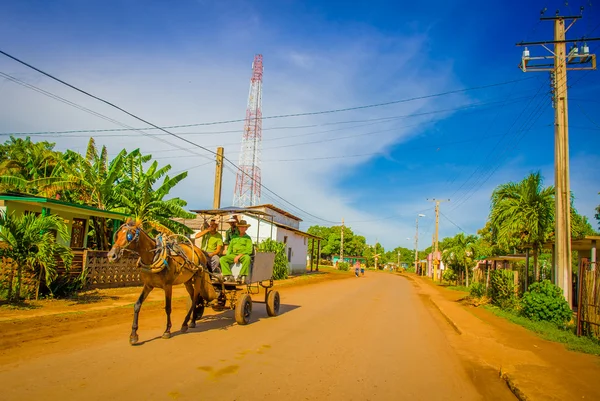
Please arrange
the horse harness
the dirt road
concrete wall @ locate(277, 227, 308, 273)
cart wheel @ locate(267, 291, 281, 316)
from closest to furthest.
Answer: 1. the dirt road
2. the horse harness
3. cart wheel @ locate(267, 291, 281, 316)
4. concrete wall @ locate(277, 227, 308, 273)

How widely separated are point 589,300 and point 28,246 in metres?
15.3

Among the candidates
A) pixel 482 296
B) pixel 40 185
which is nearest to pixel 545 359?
pixel 482 296

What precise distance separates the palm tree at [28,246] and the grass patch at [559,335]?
13.7 m

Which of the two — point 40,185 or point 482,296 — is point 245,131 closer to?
point 40,185

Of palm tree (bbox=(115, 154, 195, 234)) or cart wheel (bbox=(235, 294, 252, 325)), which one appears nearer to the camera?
cart wheel (bbox=(235, 294, 252, 325))

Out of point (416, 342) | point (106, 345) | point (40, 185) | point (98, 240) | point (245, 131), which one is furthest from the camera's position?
point (245, 131)

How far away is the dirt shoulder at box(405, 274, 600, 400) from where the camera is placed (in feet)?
19.4

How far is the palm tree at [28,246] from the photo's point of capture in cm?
1048

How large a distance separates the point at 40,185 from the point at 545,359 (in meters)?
21.2

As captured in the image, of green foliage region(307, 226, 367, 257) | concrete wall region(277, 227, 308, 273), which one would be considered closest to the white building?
concrete wall region(277, 227, 308, 273)

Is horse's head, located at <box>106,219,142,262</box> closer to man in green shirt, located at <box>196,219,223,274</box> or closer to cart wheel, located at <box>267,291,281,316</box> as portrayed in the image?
man in green shirt, located at <box>196,219,223,274</box>

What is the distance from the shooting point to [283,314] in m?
12.1

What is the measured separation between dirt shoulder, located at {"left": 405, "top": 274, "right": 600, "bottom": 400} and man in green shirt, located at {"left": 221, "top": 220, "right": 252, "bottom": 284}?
532cm

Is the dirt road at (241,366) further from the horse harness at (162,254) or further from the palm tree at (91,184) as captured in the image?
the palm tree at (91,184)
